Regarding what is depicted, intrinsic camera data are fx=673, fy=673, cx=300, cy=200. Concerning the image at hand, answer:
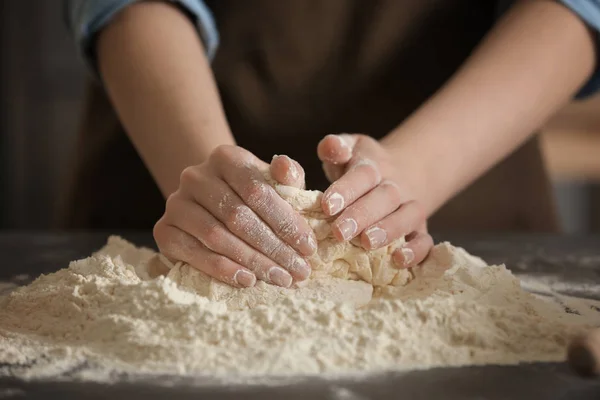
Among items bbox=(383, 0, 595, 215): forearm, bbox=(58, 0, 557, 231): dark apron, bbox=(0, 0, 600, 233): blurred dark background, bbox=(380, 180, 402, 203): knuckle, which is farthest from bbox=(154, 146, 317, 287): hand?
bbox=(0, 0, 600, 233): blurred dark background

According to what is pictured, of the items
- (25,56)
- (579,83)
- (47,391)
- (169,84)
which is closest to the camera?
(47,391)

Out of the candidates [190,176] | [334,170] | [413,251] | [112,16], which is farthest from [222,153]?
[112,16]

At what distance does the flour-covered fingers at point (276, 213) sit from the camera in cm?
73

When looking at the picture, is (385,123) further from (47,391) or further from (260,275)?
(47,391)

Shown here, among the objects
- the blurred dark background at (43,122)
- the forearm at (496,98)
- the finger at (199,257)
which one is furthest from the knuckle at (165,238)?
the blurred dark background at (43,122)

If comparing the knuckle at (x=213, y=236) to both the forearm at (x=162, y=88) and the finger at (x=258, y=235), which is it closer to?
the finger at (x=258, y=235)

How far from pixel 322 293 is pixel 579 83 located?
65cm

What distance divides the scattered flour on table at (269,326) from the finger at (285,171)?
1 centimetres

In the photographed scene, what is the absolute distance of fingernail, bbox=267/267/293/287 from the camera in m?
0.73

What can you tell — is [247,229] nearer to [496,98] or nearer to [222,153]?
[222,153]

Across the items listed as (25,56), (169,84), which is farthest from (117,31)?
(25,56)

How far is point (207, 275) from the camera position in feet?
2.44

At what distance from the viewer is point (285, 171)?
2.40ft

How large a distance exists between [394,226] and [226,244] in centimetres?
20
